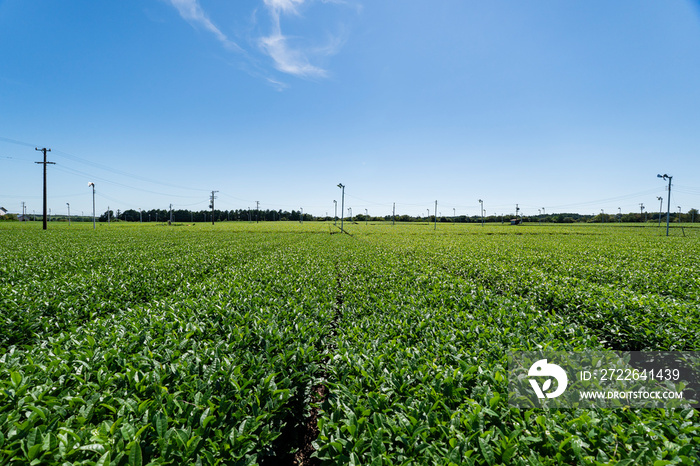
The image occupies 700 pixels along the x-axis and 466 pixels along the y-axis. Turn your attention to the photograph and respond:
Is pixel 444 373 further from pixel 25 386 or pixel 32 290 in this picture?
pixel 32 290

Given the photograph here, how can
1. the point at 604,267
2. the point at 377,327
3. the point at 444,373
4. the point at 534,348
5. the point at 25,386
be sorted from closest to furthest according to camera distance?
the point at 25,386 → the point at 444,373 → the point at 534,348 → the point at 377,327 → the point at 604,267

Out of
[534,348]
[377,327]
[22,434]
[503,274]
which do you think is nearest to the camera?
[22,434]

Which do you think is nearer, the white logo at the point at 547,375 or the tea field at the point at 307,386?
the tea field at the point at 307,386

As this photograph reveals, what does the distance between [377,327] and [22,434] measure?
4438 millimetres

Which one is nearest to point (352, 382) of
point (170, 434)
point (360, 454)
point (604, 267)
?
point (360, 454)

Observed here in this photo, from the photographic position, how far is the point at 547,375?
3.38 meters

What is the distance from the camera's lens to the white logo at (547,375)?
317 cm

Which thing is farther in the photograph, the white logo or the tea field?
A: the white logo

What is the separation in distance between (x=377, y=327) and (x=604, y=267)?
1352 cm

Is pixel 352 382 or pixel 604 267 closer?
pixel 352 382

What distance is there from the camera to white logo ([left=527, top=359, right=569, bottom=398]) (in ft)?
10.4

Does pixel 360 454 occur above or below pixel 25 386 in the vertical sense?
below

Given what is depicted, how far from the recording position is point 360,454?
2.34 meters

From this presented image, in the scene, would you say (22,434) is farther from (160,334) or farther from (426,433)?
(426,433)
